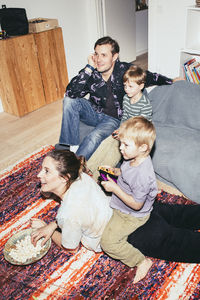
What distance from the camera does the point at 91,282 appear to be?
1.65 meters

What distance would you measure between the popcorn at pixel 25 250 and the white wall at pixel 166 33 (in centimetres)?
280

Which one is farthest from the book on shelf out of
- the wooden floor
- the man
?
the wooden floor

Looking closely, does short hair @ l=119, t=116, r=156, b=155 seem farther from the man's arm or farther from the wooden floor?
the wooden floor

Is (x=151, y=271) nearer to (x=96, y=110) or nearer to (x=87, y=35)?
(x=96, y=110)

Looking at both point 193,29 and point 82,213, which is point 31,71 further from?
point 82,213

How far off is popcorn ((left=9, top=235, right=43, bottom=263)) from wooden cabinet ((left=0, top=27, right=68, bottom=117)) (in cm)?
231

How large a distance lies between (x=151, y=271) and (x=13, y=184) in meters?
1.40

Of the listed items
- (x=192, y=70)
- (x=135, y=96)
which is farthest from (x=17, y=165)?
(x=192, y=70)

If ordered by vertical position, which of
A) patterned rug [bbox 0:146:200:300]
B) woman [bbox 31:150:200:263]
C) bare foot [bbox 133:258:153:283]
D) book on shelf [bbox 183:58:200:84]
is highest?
book on shelf [bbox 183:58:200:84]

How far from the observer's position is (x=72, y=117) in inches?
97.7

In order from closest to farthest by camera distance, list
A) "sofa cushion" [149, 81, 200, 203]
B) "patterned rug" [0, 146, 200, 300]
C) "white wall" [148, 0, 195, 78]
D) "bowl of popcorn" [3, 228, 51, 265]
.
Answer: "patterned rug" [0, 146, 200, 300]
"bowl of popcorn" [3, 228, 51, 265]
"sofa cushion" [149, 81, 200, 203]
"white wall" [148, 0, 195, 78]

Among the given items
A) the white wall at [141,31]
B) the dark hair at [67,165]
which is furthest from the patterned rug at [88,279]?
the white wall at [141,31]

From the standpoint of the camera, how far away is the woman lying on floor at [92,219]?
4.73 feet

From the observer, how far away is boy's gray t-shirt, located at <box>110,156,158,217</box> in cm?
147
